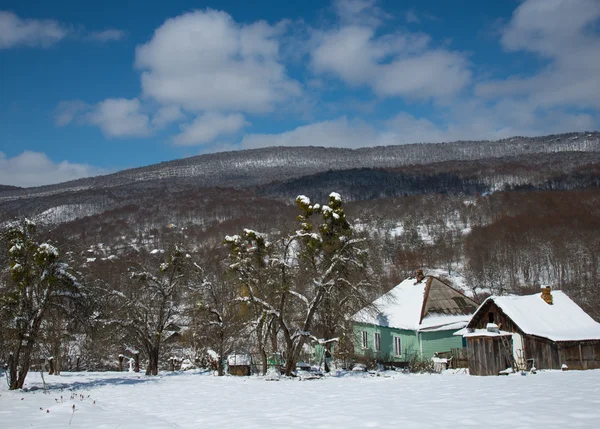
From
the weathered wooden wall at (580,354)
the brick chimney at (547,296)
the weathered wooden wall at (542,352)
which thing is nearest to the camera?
the weathered wooden wall at (580,354)

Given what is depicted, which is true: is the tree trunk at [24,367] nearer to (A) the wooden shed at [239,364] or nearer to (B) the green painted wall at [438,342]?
(A) the wooden shed at [239,364]

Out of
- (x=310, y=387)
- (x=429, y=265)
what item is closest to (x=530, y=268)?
(x=429, y=265)

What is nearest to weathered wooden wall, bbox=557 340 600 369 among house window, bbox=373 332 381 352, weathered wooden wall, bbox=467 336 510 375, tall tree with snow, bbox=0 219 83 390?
weathered wooden wall, bbox=467 336 510 375

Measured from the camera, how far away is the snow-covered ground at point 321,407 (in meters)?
7.90

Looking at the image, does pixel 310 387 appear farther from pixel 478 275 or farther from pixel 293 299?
pixel 478 275

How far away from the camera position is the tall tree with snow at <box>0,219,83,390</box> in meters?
16.4

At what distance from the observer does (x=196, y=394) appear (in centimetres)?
1479

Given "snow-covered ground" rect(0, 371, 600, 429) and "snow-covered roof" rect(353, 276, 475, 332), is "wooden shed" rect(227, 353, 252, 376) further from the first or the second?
"snow-covered ground" rect(0, 371, 600, 429)

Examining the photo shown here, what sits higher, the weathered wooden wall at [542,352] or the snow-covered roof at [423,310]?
the snow-covered roof at [423,310]

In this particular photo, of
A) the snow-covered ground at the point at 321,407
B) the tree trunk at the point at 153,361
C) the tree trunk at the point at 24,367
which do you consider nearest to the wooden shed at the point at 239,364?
the tree trunk at the point at 153,361

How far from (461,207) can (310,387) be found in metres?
159

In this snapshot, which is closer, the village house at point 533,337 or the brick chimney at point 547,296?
the village house at point 533,337

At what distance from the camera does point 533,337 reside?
69.6 ft

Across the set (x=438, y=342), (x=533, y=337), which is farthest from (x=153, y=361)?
(x=533, y=337)
